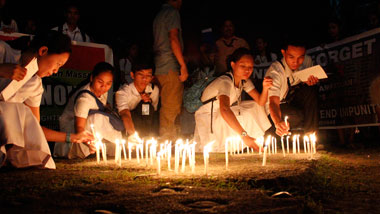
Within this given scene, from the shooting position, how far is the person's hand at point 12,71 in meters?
4.24

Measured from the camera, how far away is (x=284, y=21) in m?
14.2

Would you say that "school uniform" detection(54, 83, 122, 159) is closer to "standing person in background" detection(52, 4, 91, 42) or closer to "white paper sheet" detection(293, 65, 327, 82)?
"standing person in background" detection(52, 4, 91, 42)

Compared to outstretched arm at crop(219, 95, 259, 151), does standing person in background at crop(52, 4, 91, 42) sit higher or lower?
higher

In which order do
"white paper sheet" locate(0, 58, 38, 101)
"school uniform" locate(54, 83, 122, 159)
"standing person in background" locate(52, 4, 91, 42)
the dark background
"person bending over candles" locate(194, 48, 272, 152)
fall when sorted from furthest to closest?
1. the dark background
2. "standing person in background" locate(52, 4, 91, 42)
3. "person bending over candles" locate(194, 48, 272, 152)
4. "school uniform" locate(54, 83, 122, 159)
5. "white paper sheet" locate(0, 58, 38, 101)

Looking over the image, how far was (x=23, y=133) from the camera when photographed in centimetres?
449

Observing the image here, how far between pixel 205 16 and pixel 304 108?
7.13 metres

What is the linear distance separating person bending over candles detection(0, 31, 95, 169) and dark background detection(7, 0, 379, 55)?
22.9ft

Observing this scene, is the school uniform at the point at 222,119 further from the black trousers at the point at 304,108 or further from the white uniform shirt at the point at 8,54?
the white uniform shirt at the point at 8,54

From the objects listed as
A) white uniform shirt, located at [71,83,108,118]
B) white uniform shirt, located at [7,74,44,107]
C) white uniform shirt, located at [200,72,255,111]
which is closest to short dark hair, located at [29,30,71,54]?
white uniform shirt, located at [7,74,44,107]

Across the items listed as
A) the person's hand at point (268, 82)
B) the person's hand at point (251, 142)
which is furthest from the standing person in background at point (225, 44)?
the person's hand at point (251, 142)

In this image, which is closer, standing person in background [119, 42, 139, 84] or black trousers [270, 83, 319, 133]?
black trousers [270, 83, 319, 133]

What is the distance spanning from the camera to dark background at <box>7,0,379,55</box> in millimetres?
11664

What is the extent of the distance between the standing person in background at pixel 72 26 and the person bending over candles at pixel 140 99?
1903mm

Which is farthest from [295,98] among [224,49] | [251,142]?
[224,49]
